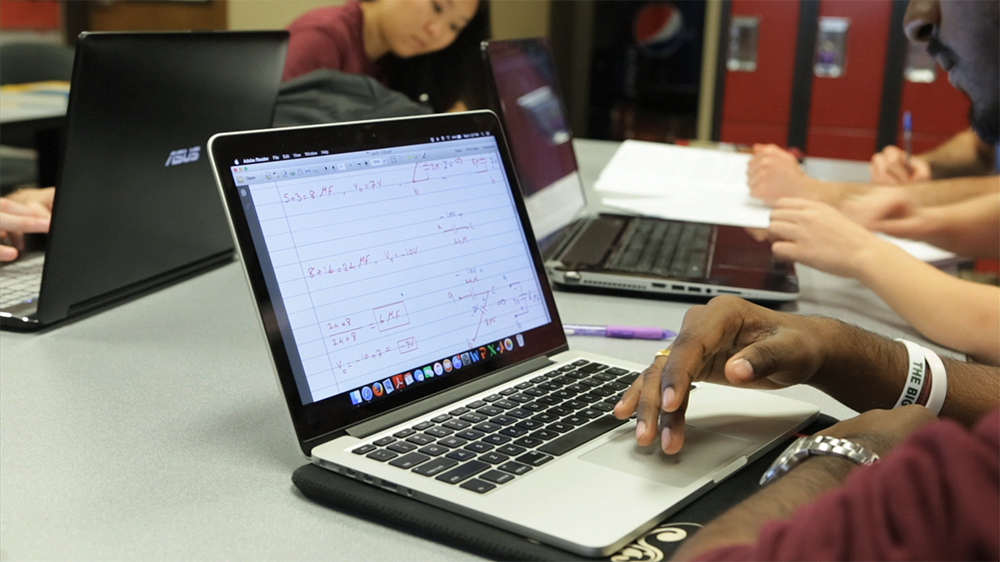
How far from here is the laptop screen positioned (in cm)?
72

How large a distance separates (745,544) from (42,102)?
252 cm

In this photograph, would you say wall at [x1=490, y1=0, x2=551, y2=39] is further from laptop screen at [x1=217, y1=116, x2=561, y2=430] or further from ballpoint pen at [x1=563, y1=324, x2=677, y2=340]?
laptop screen at [x1=217, y1=116, x2=561, y2=430]

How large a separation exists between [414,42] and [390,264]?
64.3 inches

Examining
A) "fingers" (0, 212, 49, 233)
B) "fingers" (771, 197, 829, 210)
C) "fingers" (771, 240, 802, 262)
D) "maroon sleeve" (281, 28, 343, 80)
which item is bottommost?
"fingers" (771, 240, 802, 262)

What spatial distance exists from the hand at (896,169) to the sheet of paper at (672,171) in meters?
0.27

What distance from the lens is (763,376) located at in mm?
724

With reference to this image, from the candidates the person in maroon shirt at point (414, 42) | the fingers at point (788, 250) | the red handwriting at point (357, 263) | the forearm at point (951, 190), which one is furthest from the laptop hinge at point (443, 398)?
the person in maroon shirt at point (414, 42)

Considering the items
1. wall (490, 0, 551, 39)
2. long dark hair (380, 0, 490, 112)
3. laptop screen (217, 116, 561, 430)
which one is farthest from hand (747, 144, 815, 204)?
wall (490, 0, 551, 39)

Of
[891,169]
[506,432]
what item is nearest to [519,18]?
[891,169]

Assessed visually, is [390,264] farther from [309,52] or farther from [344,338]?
[309,52]

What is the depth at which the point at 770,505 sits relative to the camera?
56 centimetres

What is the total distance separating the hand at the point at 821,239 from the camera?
1.20 metres

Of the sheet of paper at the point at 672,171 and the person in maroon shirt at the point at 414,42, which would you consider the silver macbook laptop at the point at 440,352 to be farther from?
the person in maroon shirt at the point at 414,42

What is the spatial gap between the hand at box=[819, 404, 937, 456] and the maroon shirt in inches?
58.9
